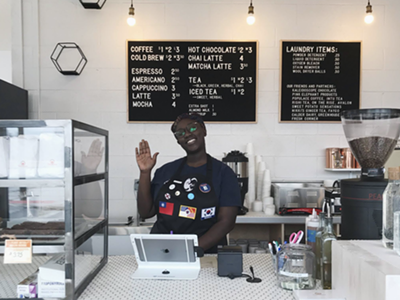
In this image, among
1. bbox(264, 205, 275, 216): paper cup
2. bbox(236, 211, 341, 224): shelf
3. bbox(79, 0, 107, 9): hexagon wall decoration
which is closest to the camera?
bbox(236, 211, 341, 224): shelf

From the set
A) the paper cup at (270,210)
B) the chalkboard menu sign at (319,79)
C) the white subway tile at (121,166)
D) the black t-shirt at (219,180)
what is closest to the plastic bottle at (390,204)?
the black t-shirt at (219,180)

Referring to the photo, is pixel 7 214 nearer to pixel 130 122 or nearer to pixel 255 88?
pixel 130 122

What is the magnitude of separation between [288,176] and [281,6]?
1.61m

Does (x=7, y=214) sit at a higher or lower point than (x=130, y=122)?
lower

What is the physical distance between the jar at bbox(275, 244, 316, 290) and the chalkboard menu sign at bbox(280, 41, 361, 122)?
2.17 metres

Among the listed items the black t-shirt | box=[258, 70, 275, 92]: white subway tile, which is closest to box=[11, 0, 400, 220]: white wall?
box=[258, 70, 275, 92]: white subway tile

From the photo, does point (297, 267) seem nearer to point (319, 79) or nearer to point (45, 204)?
point (45, 204)

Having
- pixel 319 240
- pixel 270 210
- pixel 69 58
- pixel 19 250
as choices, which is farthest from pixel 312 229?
pixel 69 58

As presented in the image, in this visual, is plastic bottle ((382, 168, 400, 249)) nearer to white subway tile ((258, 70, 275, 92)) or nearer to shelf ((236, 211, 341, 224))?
shelf ((236, 211, 341, 224))

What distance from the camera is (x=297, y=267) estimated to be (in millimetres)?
1356

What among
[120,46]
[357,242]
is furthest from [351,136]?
[120,46]

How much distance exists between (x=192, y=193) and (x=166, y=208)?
6.8 inches

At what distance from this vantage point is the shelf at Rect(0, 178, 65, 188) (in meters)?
1.25

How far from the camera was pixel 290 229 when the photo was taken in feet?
10.4
